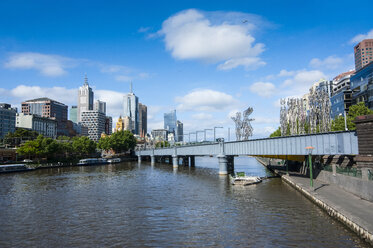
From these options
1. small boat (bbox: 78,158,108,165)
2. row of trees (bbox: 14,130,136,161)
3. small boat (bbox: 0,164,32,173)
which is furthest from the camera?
small boat (bbox: 78,158,108,165)

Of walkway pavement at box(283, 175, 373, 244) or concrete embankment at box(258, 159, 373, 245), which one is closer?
concrete embankment at box(258, 159, 373, 245)

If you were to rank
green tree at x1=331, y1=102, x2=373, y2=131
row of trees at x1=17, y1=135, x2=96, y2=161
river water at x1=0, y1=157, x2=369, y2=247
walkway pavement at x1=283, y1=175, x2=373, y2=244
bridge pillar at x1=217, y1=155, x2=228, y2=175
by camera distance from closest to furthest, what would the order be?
walkway pavement at x1=283, y1=175, x2=373, y2=244 < river water at x1=0, y1=157, x2=369, y2=247 < green tree at x1=331, y1=102, x2=373, y2=131 < bridge pillar at x1=217, y1=155, x2=228, y2=175 < row of trees at x1=17, y1=135, x2=96, y2=161

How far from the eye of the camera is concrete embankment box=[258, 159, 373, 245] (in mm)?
23783

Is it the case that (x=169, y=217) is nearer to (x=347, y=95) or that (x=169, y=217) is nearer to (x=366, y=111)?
(x=347, y=95)

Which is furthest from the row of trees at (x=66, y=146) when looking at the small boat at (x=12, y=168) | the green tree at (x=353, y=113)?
the green tree at (x=353, y=113)

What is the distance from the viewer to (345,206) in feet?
98.8

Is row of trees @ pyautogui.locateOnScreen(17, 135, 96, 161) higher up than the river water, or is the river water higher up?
row of trees @ pyautogui.locateOnScreen(17, 135, 96, 161)

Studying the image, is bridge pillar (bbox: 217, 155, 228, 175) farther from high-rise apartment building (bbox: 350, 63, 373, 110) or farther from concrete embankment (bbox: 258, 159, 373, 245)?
high-rise apartment building (bbox: 350, 63, 373, 110)

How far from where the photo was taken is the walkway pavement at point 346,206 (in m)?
24.0

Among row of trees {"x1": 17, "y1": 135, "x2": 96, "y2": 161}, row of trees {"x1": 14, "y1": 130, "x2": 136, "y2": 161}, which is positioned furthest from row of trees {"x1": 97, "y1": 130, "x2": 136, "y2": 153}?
row of trees {"x1": 17, "y1": 135, "x2": 96, "y2": 161}

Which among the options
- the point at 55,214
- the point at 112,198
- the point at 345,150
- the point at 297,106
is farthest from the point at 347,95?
the point at 297,106

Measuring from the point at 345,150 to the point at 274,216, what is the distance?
66.8ft

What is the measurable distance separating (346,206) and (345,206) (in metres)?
0.09

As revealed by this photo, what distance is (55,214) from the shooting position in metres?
34.9
